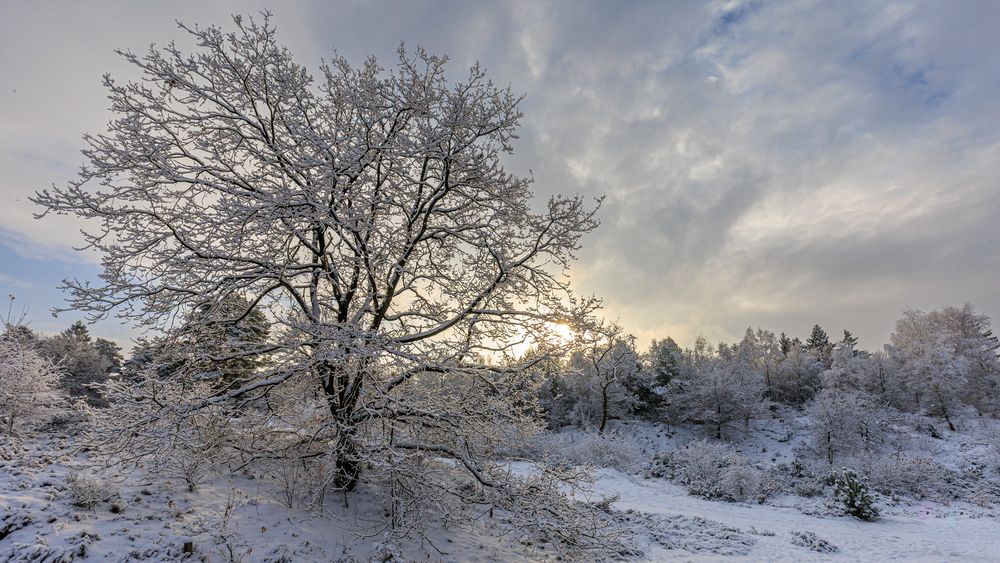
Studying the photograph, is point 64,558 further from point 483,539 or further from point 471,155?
point 471,155

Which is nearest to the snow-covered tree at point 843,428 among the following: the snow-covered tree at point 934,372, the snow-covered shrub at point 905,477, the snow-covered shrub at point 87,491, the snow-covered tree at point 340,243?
the snow-covered shrub at point 905,477

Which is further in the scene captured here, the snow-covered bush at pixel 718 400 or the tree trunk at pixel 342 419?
the snow-covered bush at pixel 718 400

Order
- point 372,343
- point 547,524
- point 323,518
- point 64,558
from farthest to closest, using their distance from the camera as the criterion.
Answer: point 323,518
point 547,524
point 372,343
point 64,558

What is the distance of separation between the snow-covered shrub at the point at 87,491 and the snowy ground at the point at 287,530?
65 mm

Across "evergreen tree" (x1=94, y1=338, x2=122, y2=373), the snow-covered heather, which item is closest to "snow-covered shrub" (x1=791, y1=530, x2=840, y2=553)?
the snow-covered heather

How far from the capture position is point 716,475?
17.7m

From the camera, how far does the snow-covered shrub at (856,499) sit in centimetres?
1279

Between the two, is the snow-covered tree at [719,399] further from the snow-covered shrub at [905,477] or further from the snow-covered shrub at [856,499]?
the snow-covered shrub at [856,499]

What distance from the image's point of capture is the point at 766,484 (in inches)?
677

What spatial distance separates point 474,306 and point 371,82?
4.39 m

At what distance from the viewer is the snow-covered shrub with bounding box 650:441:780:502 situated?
16.3 meters

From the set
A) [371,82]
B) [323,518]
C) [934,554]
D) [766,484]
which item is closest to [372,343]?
[323,518]

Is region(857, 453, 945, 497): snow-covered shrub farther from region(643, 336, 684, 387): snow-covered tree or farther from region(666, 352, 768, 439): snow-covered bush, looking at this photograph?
region(643, 336, 684, 387): snow-covered tree

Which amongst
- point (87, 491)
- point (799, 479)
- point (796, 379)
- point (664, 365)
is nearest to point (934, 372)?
point (796, 379)
